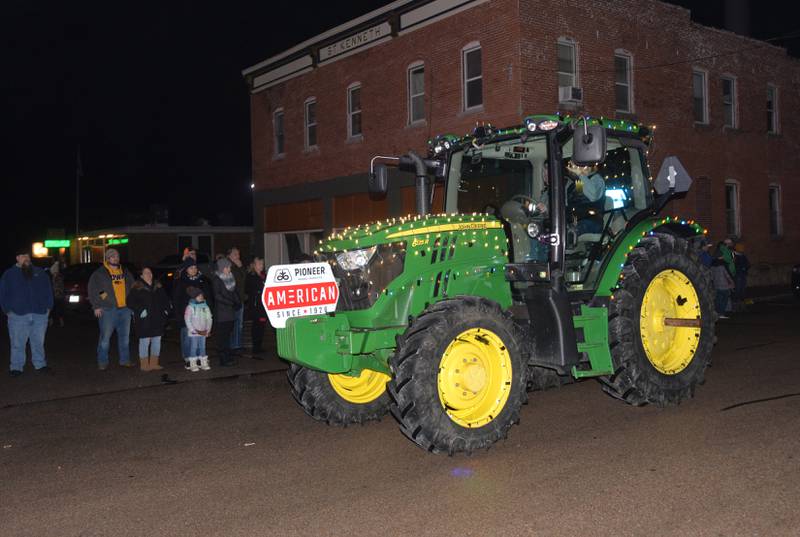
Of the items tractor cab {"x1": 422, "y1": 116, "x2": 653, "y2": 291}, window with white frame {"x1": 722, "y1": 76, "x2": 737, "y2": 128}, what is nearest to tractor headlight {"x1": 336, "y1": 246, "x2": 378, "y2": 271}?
tractor cab {"x1": 422, "y1": 116, "x2": 653, "y2": 291}

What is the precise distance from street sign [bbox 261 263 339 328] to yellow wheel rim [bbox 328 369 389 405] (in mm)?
994

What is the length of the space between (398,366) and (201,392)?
15.2 feet

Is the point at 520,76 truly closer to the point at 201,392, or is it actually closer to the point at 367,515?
the point at 201,392

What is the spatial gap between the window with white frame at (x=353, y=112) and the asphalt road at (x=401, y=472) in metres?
17.1

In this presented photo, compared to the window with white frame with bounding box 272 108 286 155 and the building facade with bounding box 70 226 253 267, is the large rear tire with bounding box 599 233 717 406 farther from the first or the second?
the building facade with bounding box 70 226 253 267

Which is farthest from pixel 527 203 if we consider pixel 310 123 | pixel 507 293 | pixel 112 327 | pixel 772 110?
pixel 772 110

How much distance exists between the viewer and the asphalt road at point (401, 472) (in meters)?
4.79

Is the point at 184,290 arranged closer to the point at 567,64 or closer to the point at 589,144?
the point at 589,144

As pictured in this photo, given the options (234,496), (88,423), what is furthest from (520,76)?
(234,496)

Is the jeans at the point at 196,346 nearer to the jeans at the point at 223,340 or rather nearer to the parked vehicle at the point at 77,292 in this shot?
the jeans at the point at 223,340

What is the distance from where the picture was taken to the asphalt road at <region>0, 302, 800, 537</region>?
4793 mm

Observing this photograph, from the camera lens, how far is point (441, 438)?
5953mm

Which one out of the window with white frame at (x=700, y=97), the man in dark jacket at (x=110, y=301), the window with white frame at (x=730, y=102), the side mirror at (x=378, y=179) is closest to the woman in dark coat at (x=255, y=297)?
the man in dark jacket at (x=110, y=301)

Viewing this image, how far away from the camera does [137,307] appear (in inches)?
452
